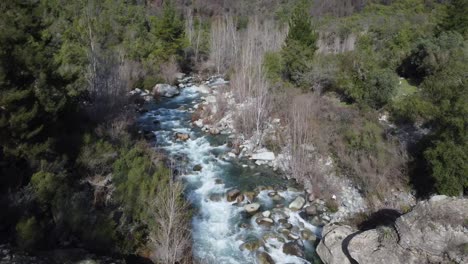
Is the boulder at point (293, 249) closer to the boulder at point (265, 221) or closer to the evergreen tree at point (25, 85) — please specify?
the boulder at point (265, 221)

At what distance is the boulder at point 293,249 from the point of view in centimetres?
1244

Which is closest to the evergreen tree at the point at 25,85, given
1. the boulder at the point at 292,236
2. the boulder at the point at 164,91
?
the boulder at the point at 292,236

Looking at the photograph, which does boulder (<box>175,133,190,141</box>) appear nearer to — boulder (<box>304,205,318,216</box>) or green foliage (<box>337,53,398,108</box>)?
boulder (<box>304,205,318,216</box>)

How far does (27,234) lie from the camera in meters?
8.76

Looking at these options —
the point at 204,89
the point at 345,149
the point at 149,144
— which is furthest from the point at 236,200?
the point at 204,89

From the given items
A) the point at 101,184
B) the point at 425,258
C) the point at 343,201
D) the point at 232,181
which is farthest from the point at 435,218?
the point at 101,184

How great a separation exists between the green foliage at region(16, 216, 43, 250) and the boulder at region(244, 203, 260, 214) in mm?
8424

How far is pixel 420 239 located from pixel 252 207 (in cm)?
691

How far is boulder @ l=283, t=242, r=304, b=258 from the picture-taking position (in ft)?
40.8

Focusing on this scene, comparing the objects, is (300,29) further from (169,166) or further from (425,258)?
(425,258)

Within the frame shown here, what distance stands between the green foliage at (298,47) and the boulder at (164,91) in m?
11.7

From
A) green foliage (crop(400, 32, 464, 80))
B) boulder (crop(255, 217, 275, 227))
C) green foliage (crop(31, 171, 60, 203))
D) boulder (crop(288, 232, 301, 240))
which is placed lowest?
boulder (crop(288, 232, 301, 240))

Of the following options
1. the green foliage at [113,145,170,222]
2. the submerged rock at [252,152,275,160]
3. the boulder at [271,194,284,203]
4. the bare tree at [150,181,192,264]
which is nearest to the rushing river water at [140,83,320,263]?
the boulder at [271,194,284,203]

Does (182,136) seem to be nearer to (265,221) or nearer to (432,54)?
(265,221)
